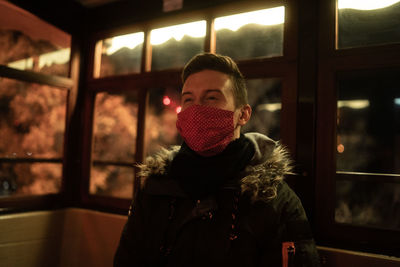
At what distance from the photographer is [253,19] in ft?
7.83

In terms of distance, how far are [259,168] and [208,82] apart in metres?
0.51

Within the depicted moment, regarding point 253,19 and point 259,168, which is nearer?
point 259,168

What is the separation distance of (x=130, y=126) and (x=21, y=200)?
2438 millimetres

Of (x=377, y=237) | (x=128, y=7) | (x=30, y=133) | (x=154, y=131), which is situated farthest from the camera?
(x=154, y=131)

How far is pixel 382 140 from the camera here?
2.05 meters

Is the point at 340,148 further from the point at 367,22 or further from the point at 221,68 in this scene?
the point at 221,68

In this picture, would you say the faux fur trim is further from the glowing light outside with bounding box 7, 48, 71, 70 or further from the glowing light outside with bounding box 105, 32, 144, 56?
the glowing light outside with bounding box 7, 48, 71, 70

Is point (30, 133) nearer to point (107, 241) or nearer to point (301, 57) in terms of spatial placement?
point (107, 241)

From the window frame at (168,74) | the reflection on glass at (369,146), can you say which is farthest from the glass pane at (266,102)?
the reflection on glass at (369,146)

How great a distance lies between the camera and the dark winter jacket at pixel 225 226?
1.25m

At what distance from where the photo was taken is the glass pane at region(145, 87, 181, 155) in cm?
637

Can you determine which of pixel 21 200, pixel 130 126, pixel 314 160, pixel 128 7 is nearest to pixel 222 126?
pixel 314 160

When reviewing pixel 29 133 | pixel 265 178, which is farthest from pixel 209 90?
pixel 29 133

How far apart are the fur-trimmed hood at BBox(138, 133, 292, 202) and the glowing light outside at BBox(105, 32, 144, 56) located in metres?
1.74
